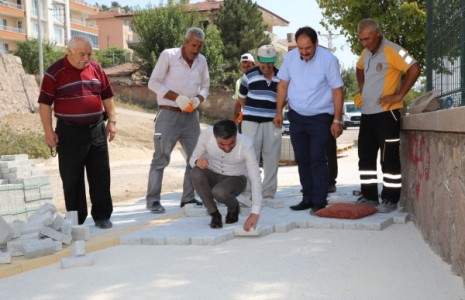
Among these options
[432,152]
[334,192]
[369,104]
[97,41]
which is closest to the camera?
[432,152]

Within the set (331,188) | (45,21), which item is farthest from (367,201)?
(45,21)

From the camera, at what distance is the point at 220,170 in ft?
18.9

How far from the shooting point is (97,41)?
249ft

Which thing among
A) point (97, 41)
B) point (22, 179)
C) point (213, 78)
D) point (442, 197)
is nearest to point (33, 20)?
point (97, 41)

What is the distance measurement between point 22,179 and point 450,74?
4.93m

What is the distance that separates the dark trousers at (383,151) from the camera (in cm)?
604

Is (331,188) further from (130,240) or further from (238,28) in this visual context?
(238,28)

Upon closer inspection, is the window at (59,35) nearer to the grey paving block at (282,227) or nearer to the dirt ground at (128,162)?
the dirt ground at (128,162)

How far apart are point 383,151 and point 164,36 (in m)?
32.5

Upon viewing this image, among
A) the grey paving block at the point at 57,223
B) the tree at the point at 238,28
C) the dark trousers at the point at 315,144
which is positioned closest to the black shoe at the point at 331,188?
the dark trousers at the point at 315,144

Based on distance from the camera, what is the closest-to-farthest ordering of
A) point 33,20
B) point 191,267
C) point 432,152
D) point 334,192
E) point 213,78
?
1. point 191,267
2. point 432,152
3. point 334,192
4. point 213,78
5. point 33,20

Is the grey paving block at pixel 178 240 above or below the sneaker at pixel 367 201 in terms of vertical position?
below

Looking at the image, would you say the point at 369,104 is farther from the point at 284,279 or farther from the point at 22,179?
the point at 22,179

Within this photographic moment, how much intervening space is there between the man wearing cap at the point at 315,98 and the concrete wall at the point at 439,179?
78 cm
